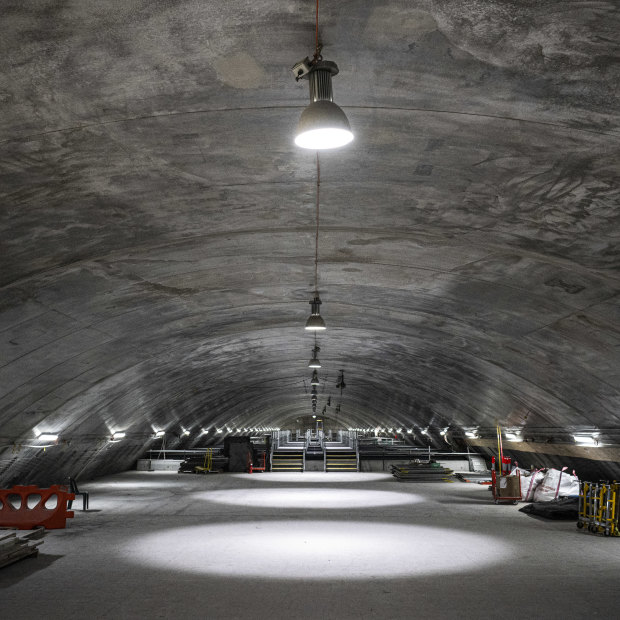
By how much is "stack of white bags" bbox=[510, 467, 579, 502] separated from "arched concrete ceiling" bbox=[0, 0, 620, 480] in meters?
2.15

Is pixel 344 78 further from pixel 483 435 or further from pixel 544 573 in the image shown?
pixel 483 435

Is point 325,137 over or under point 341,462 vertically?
over

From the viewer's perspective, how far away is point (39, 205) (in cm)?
779

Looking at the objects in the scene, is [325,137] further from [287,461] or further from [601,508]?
[287,461]

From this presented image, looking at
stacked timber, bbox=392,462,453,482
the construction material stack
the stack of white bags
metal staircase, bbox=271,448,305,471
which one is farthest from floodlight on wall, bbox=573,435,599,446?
metal staircase, bbox=271,448,305,471

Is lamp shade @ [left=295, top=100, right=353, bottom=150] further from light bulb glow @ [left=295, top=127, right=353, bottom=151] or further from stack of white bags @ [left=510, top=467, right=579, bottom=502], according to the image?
stack of white bags @ [left=510, top=467, right=579, bottom=502]

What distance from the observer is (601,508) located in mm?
14070

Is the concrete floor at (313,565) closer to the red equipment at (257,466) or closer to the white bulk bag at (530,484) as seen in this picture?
the white bulk bag at (530,484)

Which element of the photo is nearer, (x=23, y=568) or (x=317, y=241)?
(x=23, y=568)

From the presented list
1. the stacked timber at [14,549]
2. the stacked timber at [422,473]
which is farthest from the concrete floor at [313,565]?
the stacked timber at [422,473]

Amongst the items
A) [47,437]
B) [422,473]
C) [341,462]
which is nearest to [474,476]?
[422,473]

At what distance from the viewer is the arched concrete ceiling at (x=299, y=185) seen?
5.18 metres

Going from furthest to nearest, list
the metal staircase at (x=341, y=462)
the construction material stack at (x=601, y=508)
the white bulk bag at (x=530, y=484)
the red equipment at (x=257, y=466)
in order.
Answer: the metal staircase at (x=341, y=462)
the red equipment at (x=257, y=466)
the white bulk bag at (x=530, y=484)
the construction material stack at (x=601, y=508)

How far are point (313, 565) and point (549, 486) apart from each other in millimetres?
11425
